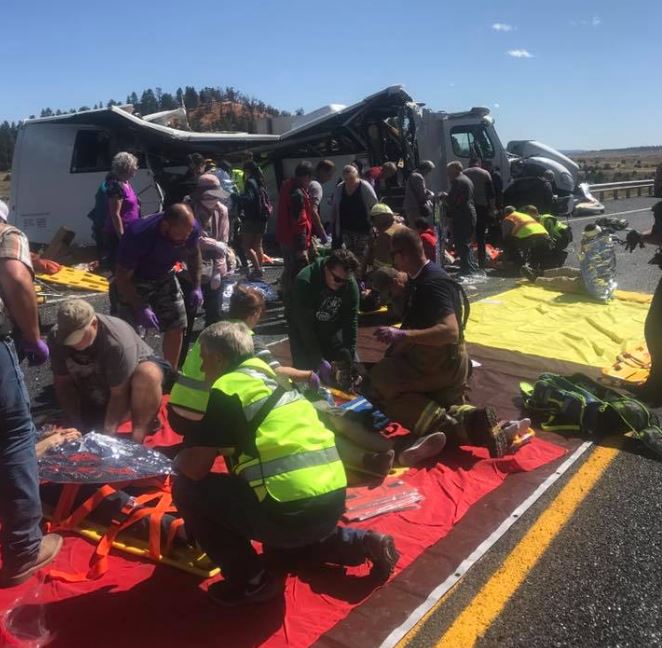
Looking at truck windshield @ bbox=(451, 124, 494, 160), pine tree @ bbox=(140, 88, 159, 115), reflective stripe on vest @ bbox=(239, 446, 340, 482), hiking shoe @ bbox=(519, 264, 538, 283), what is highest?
pine tree @ bbox=(140, 88, 159, 115)

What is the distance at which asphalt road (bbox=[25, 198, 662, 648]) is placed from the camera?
230 cm

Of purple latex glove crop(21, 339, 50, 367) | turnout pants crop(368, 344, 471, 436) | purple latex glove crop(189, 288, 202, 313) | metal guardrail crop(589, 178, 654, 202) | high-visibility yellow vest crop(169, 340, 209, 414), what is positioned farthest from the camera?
metal guardrail crop(589, 178, 654, 202)

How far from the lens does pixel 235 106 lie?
33875mm

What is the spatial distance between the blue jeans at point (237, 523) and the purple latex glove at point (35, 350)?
969 millimetres

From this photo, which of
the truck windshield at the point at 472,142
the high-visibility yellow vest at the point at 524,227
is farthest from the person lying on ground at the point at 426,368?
the truck windshield at the point at 472,142

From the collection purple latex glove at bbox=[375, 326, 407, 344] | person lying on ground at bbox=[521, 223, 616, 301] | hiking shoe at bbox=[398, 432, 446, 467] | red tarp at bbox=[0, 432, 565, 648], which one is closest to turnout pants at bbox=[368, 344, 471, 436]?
hiking shoe at bbox=[398, 432, 446, 467]

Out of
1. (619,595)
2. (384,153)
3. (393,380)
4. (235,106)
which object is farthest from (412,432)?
(235,106)

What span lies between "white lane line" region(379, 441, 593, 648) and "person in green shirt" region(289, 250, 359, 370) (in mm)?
1727

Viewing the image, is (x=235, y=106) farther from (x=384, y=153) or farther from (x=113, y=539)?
(x=113, y=539)

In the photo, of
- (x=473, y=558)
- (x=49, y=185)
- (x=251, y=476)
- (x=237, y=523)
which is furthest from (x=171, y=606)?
(x=49, y=185)

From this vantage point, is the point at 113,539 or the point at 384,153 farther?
the point at 384,153

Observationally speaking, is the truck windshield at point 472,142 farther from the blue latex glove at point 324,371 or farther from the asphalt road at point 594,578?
the asphalt road at point 594,578

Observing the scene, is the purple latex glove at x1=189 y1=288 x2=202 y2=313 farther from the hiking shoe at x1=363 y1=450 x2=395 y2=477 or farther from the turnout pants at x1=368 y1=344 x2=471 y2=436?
the hiking shoe at x1=363 y1=450 x2=395 y2=477

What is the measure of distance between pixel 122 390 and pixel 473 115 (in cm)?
1148
